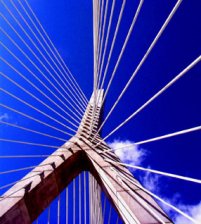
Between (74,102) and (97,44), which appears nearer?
(97,44)

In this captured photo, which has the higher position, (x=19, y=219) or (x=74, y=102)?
(x=74, y=102)

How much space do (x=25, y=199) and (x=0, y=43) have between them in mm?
2396

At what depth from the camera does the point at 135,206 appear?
3.28 metres

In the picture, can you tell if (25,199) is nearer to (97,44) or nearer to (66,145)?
(66,145)

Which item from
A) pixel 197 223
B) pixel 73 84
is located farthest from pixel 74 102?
pixel 197 223

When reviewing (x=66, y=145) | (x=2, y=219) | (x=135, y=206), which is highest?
(x=66, y=145)

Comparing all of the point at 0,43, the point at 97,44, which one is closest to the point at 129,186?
the point at 97,44

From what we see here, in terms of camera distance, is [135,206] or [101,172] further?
[101,172]

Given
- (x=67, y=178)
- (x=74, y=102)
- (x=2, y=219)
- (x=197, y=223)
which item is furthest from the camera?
(x=74, y=102)

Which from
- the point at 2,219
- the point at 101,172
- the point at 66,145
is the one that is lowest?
the point at 101,172

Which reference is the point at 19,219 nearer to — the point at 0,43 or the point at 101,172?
the point at 101,172

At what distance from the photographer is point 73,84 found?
695 centimetres

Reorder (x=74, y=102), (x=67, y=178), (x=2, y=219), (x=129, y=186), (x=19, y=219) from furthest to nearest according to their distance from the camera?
(x=74, y=102) → (x=67, y=178) → (x=129, y=186) → (x=19, y=219) → (x=2, y=219)

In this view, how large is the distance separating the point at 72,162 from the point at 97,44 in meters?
2.52
